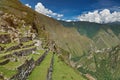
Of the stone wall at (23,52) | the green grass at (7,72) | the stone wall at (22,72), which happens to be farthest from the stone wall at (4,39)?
the green grass at (7,72)

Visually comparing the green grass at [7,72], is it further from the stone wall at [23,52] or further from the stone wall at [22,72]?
the stone wall at [23,52]

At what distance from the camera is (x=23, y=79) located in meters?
36.7

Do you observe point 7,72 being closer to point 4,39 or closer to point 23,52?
point 23,52

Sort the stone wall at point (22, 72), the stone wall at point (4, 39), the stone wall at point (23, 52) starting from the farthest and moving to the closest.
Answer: the stone wall at point (4, 39)
the stone wall at point (23, 52)
the stone wall at point (22, 72)

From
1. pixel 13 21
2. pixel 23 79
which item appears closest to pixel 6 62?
pixel 23 79

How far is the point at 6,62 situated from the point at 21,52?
1337 centimetres

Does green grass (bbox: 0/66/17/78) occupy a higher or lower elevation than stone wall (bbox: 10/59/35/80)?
higher

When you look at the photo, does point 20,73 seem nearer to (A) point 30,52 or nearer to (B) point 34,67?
(B) point 34,67

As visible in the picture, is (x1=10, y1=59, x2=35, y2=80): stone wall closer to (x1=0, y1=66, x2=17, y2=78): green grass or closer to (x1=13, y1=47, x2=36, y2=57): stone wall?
(x1=0, y1=66, x2=17, y2=78): green grass

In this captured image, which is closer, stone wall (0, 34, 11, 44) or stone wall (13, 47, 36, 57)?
stone wall (13, 47, 36, 57)

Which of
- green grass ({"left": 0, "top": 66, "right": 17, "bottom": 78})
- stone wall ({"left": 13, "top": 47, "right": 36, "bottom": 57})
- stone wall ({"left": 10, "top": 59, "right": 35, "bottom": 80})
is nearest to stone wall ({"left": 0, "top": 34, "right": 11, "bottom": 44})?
stone wall ({"left": 13, "top": 47, "right": 36, "bottom": 57})

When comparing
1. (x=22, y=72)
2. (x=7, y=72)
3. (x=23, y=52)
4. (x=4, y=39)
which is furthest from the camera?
(x=4, y=39)

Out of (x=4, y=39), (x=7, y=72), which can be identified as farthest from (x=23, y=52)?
(x=7, y=72)

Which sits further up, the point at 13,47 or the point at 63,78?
the point at 13,47
